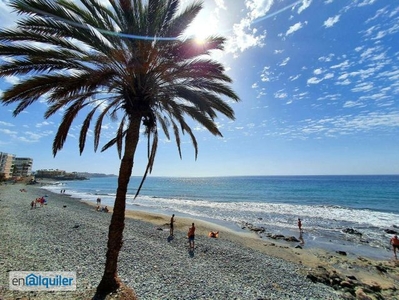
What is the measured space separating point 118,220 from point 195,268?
5.98 metres

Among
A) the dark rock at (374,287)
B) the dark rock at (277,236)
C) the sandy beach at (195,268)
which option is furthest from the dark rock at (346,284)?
the dark rock at (277,236)

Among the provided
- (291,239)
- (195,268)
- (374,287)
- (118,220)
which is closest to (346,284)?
(374,287)

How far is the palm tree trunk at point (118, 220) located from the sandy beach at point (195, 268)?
106 centimetres

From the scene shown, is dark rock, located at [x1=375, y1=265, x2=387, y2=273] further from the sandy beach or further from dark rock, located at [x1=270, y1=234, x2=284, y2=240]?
dark rock, located at [x1=270, y1=234, x2=284, y2=240]

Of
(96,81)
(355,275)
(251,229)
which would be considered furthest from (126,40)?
(251,229)

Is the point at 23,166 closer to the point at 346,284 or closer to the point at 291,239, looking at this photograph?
the point at 291,239

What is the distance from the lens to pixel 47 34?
15.9 ft

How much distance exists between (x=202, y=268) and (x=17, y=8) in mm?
10582

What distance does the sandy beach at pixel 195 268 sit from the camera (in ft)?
25.1

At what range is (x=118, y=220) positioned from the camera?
5477mm

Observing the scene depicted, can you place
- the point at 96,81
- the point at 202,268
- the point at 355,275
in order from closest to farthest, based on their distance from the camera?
the point at 96,81 → the point at 202,268 → the point at 355,275

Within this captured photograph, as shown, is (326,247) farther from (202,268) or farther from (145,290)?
(145,290)

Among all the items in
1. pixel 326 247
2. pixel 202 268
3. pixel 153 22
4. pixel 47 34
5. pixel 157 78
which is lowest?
pixel 326 247

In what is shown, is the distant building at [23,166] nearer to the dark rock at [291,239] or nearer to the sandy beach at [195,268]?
the sandy beach at [195,268]
